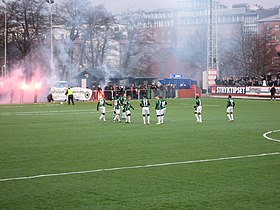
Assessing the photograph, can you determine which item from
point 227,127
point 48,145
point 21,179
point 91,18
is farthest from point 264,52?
point 21,179

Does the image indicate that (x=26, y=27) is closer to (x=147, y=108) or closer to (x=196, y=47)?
(x=196, y=47)

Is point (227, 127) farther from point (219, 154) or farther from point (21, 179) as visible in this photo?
point (21, 179)

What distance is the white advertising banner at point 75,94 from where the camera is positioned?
173 ft

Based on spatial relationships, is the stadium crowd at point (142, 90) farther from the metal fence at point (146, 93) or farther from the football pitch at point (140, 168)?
the football pitch at point (140, 168)

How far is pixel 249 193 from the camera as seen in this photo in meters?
10.8

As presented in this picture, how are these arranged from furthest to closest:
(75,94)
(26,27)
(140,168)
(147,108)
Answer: (26,27) → (75,94) → (147,108) → (140,168)

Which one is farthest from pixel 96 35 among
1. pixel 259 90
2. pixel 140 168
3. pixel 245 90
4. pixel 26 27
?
pixel 140 168

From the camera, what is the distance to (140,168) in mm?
13938

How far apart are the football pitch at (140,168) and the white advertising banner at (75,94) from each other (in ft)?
91.9

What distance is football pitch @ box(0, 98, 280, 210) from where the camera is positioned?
10.4 m

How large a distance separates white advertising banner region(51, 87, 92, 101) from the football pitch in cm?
2800

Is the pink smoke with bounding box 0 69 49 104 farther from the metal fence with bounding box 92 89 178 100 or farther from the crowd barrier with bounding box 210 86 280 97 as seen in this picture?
the crowd barrier with bounding box 210 86 280 97

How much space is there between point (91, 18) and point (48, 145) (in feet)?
136

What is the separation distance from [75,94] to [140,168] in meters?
40.3
